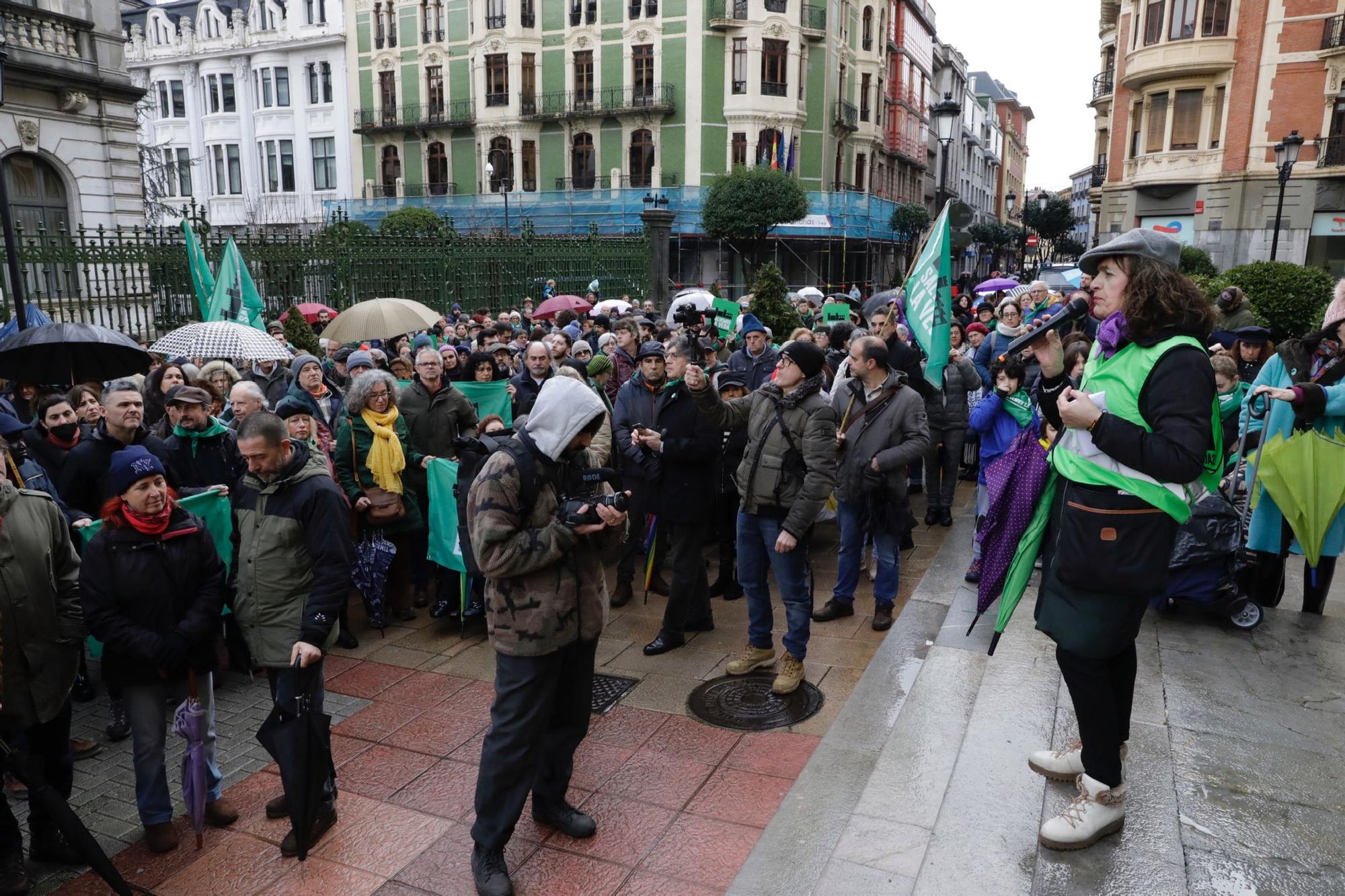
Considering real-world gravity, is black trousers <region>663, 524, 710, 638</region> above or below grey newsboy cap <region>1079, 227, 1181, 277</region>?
below

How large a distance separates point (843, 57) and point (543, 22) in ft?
47.8

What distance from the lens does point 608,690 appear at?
5555 mm

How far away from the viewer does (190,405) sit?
5.73m

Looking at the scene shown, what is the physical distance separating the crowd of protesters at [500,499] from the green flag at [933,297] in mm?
394

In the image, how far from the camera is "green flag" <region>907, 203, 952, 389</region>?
20.3ft

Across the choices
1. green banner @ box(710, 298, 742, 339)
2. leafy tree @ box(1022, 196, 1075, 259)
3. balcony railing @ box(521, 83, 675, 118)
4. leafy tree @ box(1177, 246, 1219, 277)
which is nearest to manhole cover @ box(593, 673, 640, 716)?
green banner @ box(710, 298, 742, 339)

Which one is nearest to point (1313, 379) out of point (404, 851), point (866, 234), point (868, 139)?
point (404, 851)

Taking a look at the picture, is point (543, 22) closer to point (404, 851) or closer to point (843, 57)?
point (843, 57)

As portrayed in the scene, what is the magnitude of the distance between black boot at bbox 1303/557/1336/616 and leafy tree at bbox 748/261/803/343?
7.27m

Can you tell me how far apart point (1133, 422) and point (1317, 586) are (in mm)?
3925

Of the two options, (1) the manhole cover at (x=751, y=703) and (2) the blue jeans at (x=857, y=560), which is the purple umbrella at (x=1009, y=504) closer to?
(1) the manhole cover at (x=751, y=703)

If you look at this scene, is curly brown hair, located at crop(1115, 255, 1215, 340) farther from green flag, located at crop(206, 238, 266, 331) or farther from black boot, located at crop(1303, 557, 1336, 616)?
green flag, located at crop(206, 238, 266, 331)

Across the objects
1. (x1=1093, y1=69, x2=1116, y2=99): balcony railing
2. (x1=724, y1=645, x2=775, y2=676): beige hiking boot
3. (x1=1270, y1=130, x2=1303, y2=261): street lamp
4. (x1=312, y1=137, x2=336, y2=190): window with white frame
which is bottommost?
Result: (x1=724, y1=645, x2=775, y2=676): beige hiking boot

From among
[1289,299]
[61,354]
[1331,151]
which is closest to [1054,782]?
[61,354]
